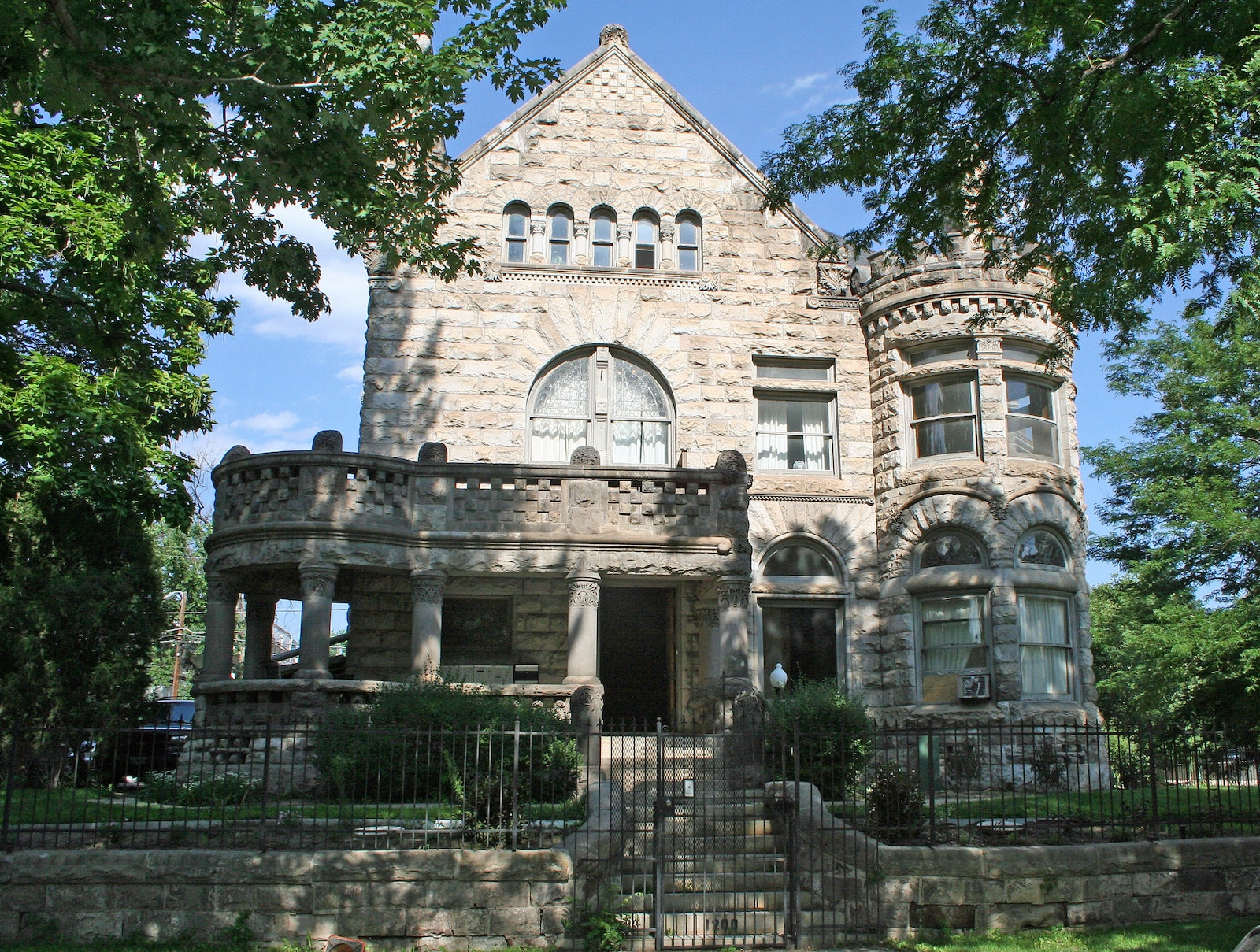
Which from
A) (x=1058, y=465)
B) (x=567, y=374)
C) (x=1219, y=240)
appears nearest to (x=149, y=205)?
(x=567, y=374)

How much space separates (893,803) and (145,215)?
10733 mm

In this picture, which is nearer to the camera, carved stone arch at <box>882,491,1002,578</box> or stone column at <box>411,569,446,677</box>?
stone column at <box>411,569,446,677</box>

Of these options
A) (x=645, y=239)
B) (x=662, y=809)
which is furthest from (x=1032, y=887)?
(x=645, y=239)

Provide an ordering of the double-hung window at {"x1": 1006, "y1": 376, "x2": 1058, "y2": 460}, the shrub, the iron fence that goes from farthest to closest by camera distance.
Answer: the double-hung window at {"x1": 1006, "y1": 376, "x2": 1058, "y2": 460}, the shrub, the iron fence

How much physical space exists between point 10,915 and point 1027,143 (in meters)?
13.8

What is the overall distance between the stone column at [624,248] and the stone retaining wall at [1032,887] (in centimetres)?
1346

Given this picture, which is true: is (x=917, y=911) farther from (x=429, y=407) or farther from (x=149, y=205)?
(x=429, y=407)

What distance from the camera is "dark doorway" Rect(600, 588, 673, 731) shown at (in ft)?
68.1

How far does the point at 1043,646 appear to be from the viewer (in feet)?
64.9

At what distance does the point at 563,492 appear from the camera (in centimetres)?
1792

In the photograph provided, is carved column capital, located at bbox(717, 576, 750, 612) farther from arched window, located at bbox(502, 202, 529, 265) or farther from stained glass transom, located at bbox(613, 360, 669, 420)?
arched window, located at bbox(502, 202, 529, 265)

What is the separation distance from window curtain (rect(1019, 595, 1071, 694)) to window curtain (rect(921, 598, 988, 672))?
733 millimetres

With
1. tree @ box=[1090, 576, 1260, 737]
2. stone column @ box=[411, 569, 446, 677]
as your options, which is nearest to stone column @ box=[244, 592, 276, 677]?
stone column @ box=[411, 569, 446, 677]

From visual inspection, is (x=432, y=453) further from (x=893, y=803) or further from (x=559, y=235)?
(x=893, y=803)
